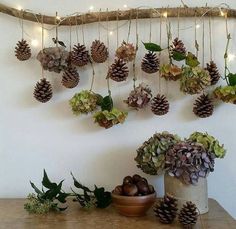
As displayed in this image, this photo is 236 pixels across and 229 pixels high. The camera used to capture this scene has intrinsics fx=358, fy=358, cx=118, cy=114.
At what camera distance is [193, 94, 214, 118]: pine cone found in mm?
1320

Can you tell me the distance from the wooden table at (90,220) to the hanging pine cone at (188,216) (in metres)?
0.03

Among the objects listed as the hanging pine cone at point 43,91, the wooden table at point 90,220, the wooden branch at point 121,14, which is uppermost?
the wooden branch at point 121,14

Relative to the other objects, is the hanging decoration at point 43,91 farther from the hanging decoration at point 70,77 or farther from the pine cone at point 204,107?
the pine cone at point 204,107

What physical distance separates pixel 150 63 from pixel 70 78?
301mm

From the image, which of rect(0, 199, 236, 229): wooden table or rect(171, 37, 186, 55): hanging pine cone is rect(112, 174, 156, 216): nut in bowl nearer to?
rect(0, 199, 236, 229): wooden table

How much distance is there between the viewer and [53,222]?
115 cm

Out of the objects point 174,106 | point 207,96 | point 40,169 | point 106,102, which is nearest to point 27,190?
point 40,169

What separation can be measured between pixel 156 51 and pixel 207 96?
25 cm

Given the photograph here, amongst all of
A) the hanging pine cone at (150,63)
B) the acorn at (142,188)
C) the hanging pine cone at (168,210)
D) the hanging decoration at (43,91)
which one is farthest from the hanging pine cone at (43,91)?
the hanging pine cone at (168,210)

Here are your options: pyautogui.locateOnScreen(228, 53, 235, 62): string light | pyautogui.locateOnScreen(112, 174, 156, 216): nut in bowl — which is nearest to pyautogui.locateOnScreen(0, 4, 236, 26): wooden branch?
pyautogui.locateOnScreen(228, 53, 235, 62): string light

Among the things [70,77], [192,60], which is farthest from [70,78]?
[192,60]

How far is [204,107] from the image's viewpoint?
1.32m

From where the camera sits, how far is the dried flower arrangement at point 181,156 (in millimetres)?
1112

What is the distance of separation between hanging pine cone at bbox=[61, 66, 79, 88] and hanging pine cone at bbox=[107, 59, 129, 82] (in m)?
0.13
